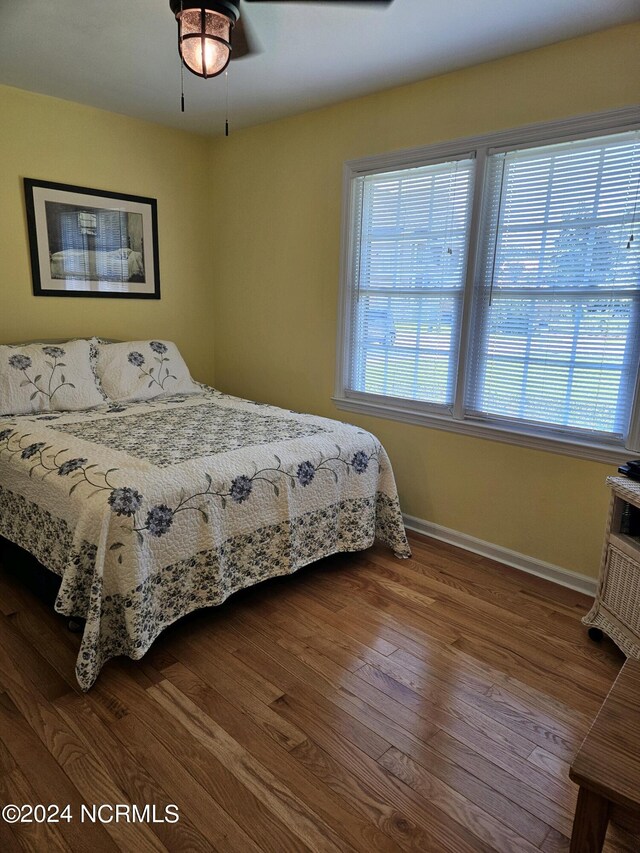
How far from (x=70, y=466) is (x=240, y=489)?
0.66m

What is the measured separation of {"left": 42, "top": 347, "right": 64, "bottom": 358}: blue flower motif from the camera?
295 centimetres

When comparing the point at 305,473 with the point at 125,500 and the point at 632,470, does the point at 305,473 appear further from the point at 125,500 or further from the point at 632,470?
the point at 632,470

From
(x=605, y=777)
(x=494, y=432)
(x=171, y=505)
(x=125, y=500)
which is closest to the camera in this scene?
(x=605, y=777)

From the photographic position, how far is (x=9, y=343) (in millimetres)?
3227

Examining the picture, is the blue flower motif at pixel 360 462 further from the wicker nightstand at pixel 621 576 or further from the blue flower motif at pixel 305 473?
the wicker nightstand at pixel 621 576

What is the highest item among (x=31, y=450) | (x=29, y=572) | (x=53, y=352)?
(x=53, y=352)

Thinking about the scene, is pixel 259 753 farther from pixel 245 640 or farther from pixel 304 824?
pixel 245 640

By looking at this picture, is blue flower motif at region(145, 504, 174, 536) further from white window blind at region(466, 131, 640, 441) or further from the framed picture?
the framed picture

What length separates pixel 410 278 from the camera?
2990 mm

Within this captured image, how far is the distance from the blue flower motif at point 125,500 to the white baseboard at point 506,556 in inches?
72.4

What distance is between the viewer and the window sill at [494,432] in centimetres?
240

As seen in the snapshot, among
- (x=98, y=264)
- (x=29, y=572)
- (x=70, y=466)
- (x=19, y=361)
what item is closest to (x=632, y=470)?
(x=70, y=466)

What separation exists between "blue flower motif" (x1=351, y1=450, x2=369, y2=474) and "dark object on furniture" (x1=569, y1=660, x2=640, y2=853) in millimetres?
1572

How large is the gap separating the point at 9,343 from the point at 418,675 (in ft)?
9.74
